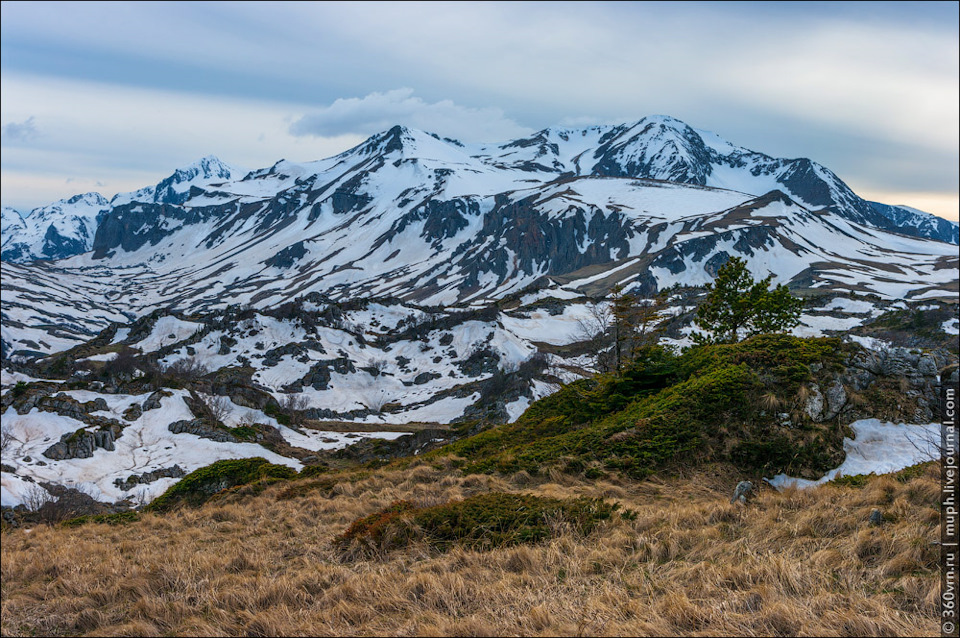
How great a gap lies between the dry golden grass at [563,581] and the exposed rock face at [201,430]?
42.8 m

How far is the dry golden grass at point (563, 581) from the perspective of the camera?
5.40 meters

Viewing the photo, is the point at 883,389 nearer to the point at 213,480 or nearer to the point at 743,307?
the point at 743,307

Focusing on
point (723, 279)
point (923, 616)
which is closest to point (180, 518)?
point (923, 616)

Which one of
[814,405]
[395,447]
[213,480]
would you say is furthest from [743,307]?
[395,447]

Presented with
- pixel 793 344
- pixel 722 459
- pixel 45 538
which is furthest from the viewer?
Answer: pixel 793 344

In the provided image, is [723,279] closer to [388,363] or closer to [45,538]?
[45,538]

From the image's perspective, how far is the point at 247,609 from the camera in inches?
240

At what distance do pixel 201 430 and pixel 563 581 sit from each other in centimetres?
5354

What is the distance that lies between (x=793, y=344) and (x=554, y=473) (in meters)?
8.88

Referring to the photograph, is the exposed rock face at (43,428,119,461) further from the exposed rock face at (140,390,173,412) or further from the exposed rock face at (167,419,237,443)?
the exposed rock face at (140,390,173,412)

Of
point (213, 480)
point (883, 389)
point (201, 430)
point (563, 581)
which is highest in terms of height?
point (883, 389)

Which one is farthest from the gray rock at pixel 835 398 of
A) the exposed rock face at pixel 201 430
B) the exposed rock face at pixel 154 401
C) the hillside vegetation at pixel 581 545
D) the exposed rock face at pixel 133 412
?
the exposed rock face at pixel 154 401

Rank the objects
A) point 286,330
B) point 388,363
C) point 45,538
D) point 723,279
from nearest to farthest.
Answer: point 45,538, point 723,279, point 388,363, point 286,330

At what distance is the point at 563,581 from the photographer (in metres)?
6.73
